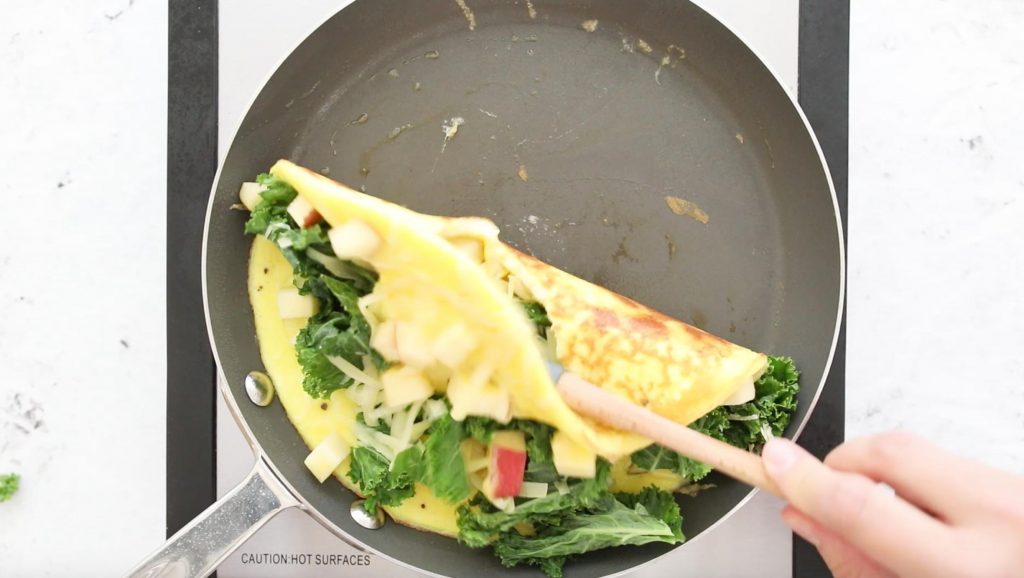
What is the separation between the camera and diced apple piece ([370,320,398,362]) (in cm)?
207

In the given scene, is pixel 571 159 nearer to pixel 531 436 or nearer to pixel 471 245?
pixel 471 245

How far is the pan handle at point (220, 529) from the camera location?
201 cm

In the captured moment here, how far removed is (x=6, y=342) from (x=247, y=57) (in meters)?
1.23

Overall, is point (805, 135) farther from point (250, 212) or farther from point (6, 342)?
point (6, 342)

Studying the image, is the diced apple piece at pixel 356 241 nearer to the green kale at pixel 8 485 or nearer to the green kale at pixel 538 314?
the green kale at pixel 538 314

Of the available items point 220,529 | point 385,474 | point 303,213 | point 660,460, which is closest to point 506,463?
point 385,474

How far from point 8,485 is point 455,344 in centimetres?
160

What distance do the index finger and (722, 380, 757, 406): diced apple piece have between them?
0.54 metres

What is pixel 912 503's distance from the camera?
158cm

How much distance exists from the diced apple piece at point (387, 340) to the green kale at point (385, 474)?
0.28 m

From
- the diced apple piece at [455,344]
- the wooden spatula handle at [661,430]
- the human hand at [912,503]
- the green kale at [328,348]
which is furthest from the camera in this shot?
the green kale at [328,348]

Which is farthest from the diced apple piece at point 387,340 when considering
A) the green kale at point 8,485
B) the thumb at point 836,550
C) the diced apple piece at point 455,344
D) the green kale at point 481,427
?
the green kale at point 8,485

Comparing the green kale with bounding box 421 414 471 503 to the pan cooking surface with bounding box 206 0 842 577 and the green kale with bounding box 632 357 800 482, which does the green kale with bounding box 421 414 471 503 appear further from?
the green kale with bounding box 632 357 800 482

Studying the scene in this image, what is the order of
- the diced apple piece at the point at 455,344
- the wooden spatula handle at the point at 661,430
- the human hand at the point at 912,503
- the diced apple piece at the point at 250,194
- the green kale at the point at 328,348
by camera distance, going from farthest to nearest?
the diced apple piece at the point at 250,194 → the green kale at the point at 328,348 → the diced apple piece at the point at 455,344 → the wooden spatula handle at the point at 661,430 → the human hand at the point at 912,503
